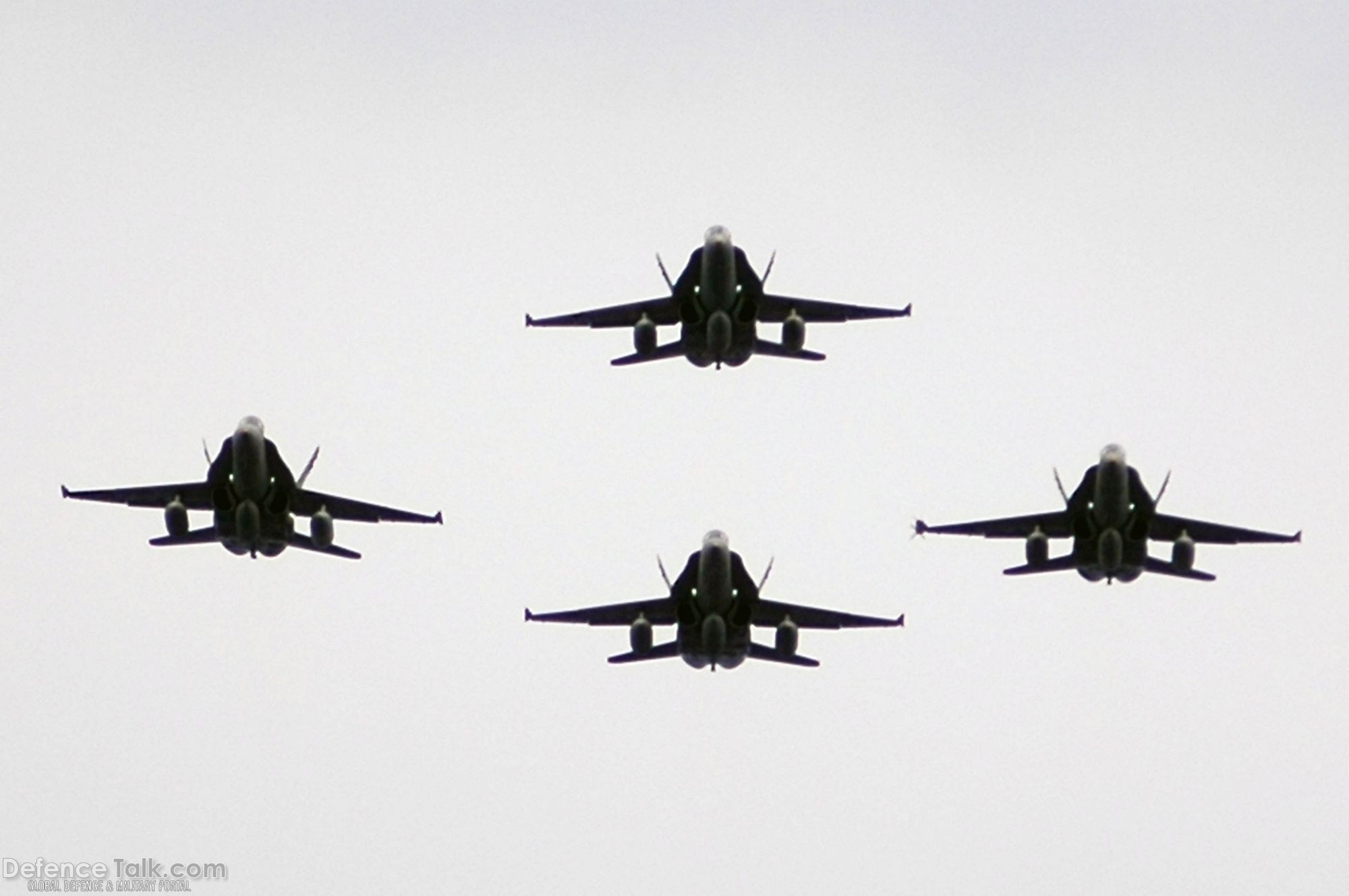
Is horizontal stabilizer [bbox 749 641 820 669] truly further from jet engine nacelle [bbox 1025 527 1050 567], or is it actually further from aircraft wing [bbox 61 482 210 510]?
aircraft wing [bbox 61 482 210 510]

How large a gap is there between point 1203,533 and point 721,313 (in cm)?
1700

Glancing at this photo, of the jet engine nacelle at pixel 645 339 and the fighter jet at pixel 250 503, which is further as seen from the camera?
the jet engine nacelle at pixel 645 339

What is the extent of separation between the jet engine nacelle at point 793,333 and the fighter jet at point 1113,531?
656 cm

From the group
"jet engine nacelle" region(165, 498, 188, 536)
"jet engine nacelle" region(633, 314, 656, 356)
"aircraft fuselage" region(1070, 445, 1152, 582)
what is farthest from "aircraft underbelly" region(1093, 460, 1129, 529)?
"jet engine nacelle" region(165, 498, 188, 536)

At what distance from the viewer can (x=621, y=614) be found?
63.7 metres

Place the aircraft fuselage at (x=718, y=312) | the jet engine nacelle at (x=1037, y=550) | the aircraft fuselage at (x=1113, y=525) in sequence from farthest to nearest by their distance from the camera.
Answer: the jet engine nacelle at (x=1037, y=550)
the aircraft fuselage at (x=1113, y=525)
the aircraft fuselage at (x=718, y=312)

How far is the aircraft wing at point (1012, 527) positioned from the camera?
6003cm

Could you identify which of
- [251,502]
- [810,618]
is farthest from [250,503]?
[810,618]

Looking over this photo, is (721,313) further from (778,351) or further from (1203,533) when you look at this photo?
(1203,533)

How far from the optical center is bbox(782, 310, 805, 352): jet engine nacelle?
5900cm

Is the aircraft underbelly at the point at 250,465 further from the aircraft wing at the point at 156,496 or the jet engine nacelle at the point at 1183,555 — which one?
the jet engine nacelle at the point at 1183,555

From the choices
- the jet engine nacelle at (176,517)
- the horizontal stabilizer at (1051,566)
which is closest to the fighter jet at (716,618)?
the horizontal stabilizer at (1051,566)

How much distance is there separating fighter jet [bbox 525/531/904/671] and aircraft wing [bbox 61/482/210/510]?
1051cm

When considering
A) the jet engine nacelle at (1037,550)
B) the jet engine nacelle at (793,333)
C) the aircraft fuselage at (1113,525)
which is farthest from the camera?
the jet engine nacelle at (1037,550)
